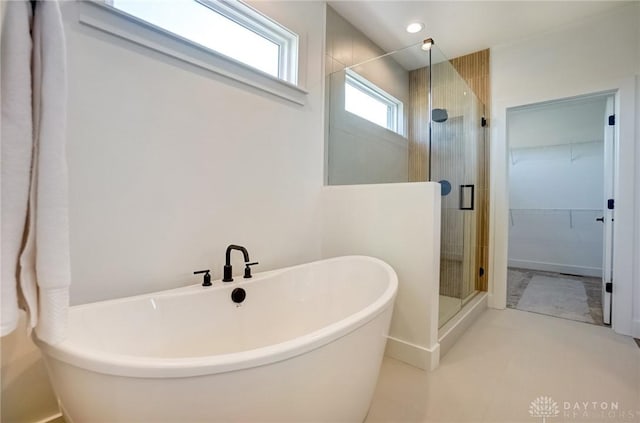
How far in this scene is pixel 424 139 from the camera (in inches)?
95.8

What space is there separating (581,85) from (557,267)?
3.09 m

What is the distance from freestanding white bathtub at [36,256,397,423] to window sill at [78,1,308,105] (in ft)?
3.97

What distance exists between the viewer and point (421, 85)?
8.66 ft

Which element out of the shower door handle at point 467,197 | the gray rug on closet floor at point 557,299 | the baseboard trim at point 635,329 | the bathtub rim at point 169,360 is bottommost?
the gray rug on closet floor at point 557,299

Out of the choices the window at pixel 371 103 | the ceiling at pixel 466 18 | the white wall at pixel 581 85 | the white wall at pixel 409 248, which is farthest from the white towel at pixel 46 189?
the white wall at pixel 581 85

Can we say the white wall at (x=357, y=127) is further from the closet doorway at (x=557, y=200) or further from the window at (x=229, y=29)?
the closet doorway at (x=557, y=200)

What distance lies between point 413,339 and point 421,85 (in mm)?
2217

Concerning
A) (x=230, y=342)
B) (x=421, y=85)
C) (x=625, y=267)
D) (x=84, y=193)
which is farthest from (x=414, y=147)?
(x=84, y=193)

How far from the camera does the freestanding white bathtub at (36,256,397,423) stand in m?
0.71

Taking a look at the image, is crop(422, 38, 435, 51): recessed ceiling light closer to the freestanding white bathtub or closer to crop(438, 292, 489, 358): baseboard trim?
the freestanding white bathtub

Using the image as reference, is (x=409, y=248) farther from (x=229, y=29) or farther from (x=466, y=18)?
(x=466, y=18)

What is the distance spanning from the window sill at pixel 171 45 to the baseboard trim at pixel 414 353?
74.5 inches

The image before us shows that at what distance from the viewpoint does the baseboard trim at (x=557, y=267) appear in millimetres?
4094

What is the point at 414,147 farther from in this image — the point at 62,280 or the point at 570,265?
the point at 570,265
